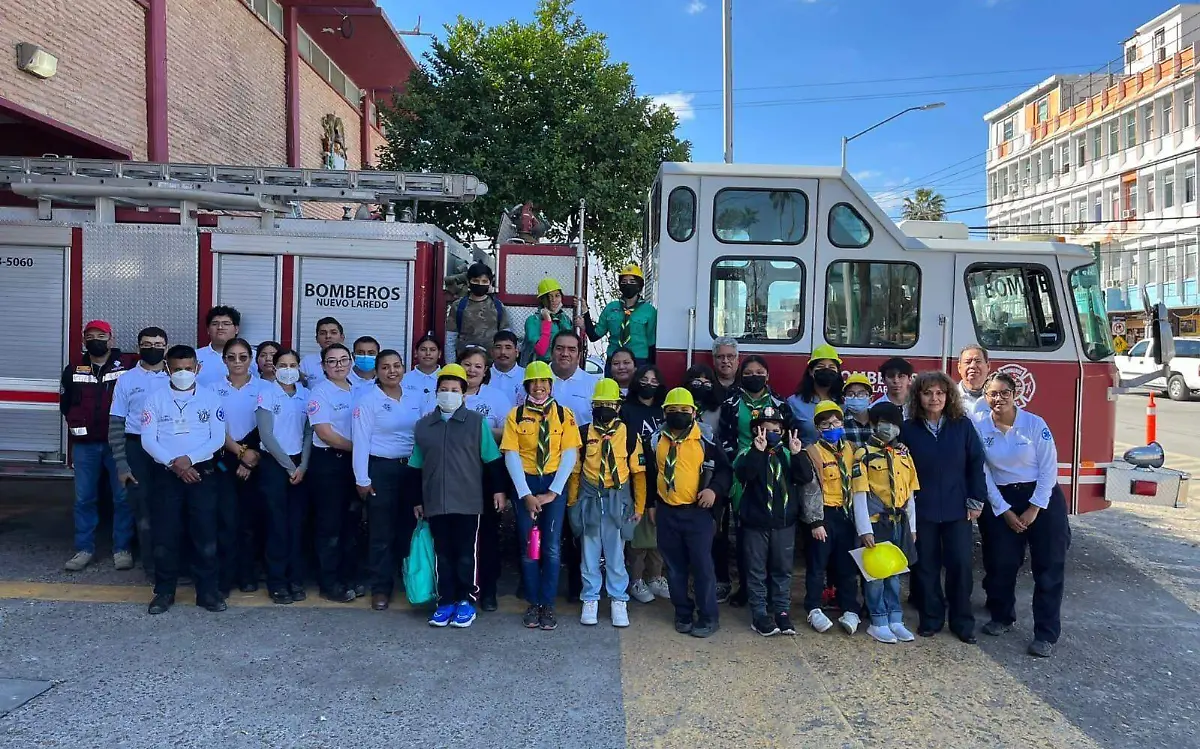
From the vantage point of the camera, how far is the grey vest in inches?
197

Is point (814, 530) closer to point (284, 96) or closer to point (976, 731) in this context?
point (976, 731)

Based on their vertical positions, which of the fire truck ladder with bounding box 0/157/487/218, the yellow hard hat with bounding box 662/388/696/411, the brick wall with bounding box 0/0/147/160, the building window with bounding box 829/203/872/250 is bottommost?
the yellow hard hat with bounding box 662/388/696/411

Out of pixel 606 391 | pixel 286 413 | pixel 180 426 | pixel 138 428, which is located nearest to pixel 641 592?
pixel 606 391

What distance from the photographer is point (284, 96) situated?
51.7ft

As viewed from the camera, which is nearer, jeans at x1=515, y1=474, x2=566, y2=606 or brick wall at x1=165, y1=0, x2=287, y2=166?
jeans at x1=515, y1=474, x2=566, y2=606

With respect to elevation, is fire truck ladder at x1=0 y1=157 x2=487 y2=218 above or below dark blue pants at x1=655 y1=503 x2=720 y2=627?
above

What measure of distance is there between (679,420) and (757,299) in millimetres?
1587

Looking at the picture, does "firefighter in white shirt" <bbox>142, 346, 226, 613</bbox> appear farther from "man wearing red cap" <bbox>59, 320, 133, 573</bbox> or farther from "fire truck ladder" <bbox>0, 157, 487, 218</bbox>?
"fire truck ladder" <bbox>0, 157, 487, 218</bbox>

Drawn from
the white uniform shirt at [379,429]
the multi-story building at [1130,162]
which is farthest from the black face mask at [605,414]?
the multi-story building at [1130,162]

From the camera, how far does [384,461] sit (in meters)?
5.30

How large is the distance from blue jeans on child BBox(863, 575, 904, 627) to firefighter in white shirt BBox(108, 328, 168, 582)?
4740 millimetres

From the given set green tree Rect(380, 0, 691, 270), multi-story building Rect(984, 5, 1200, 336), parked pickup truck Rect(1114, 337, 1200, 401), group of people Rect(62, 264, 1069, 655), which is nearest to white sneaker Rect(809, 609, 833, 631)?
group of people Rect(62, 264, 1069, 655)

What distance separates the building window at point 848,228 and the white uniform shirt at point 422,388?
122 inches

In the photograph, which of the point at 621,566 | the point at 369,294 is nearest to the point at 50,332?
the point at 369,294
